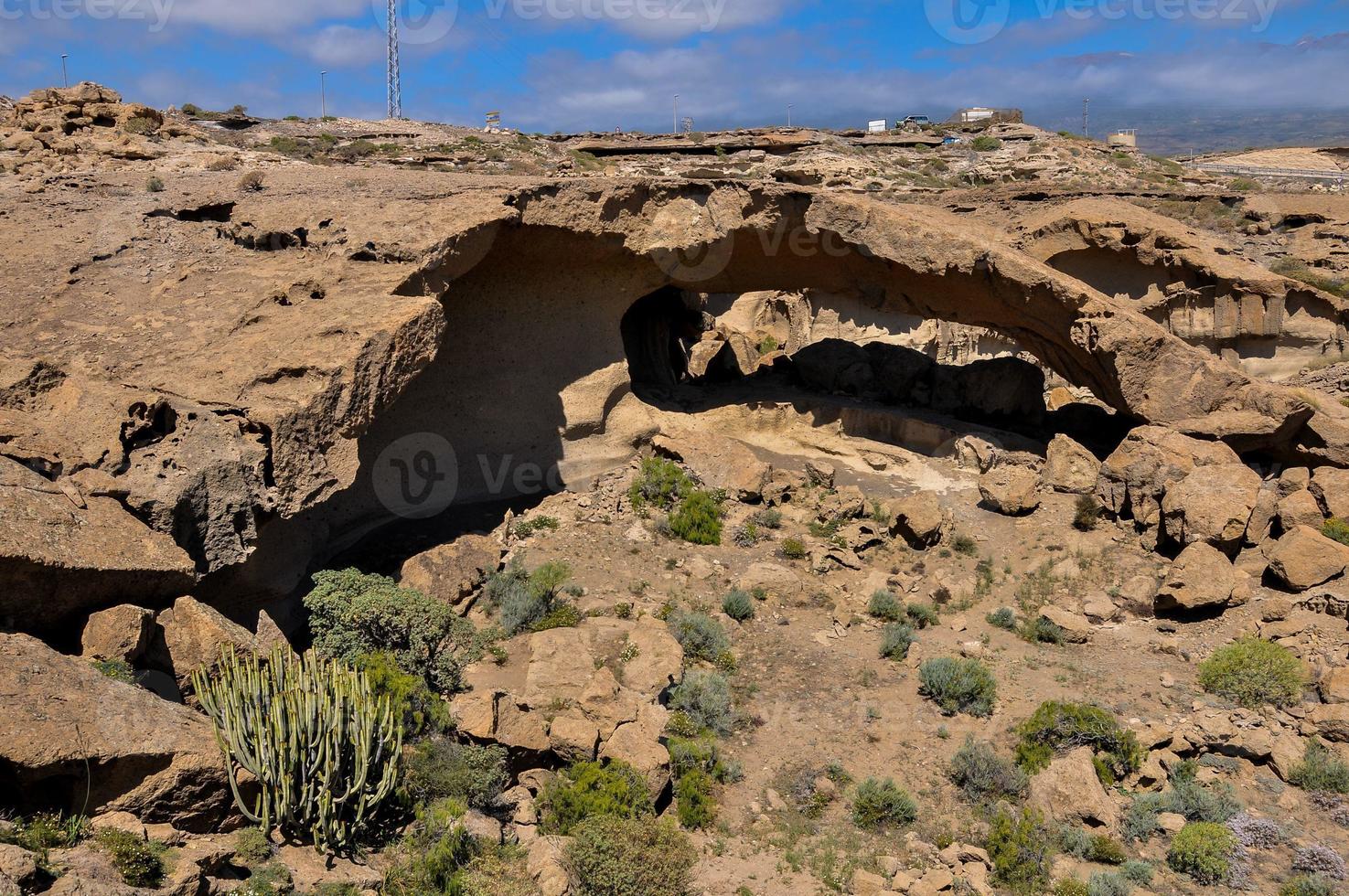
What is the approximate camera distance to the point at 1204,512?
11656 mm

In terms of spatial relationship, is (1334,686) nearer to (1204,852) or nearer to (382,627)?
(1204,852)

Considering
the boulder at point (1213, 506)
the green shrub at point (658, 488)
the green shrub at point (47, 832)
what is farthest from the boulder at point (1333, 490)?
the green shrub at point (47, 832)

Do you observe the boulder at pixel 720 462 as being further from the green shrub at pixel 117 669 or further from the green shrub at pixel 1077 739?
the green shrub at pixel 117 669

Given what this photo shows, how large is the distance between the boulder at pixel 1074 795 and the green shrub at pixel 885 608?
3153 mm

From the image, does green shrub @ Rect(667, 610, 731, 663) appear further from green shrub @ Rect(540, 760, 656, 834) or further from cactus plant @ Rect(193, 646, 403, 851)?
cactus plant @ Rect(193, 646, 403, 851)

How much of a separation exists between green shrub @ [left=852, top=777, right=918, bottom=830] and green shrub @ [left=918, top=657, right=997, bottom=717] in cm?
162

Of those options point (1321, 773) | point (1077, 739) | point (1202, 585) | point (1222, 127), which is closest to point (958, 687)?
point (1077, 739)

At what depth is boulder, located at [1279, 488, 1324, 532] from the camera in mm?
11664

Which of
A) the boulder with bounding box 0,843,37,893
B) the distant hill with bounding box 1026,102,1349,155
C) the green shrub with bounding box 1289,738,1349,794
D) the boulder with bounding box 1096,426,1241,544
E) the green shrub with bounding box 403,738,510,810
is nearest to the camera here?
the boulder with bounding box 0,843,37,893

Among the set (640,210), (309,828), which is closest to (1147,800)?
(309,828)

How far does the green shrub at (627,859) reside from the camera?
262 inches

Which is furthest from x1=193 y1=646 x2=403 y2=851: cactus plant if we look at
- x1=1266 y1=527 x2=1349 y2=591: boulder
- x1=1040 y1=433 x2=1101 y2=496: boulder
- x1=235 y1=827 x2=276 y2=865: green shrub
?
x1=1040 y1=433 x2=1101 y2=496: boulder

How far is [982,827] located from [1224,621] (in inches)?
183

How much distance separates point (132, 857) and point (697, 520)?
835 cm
